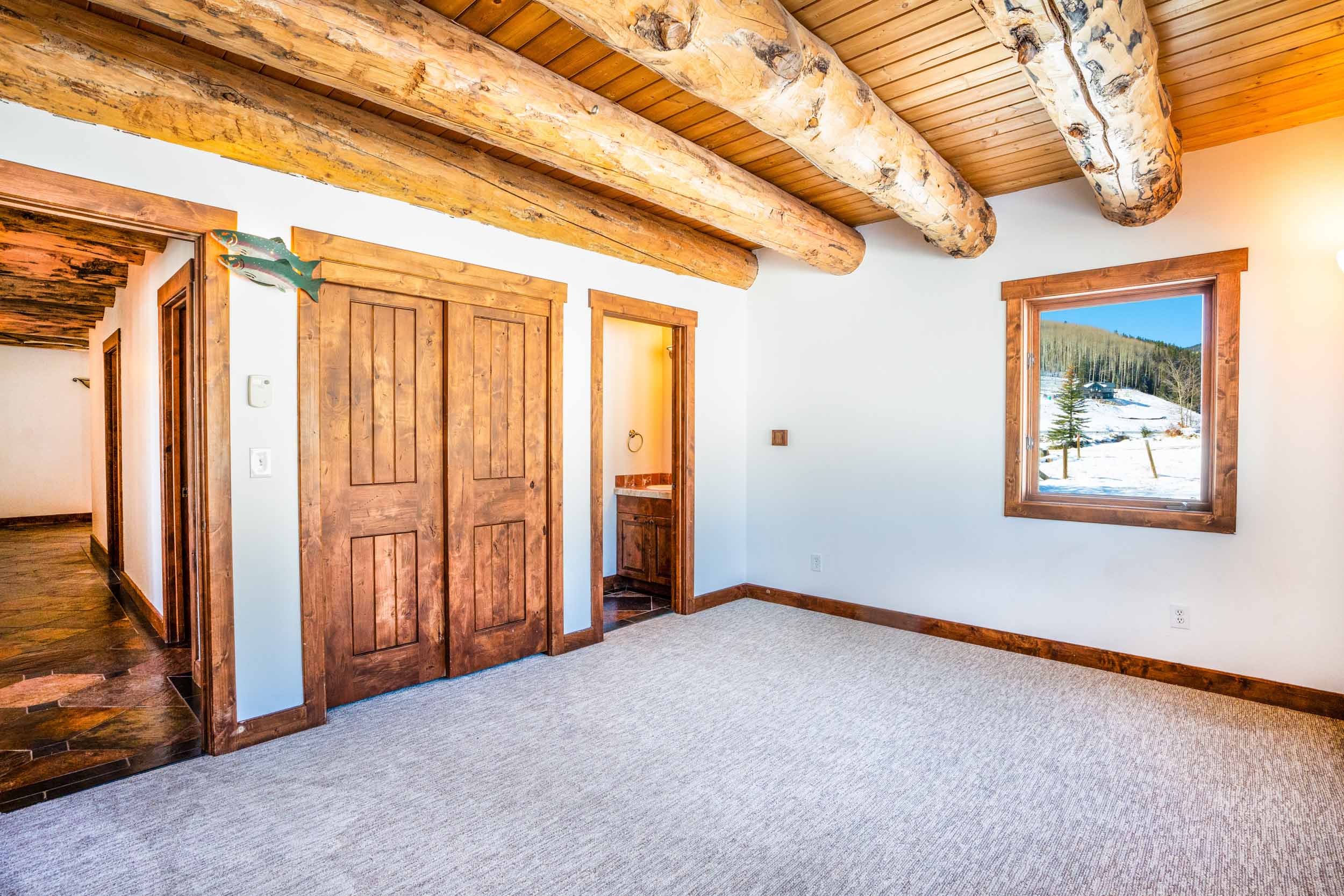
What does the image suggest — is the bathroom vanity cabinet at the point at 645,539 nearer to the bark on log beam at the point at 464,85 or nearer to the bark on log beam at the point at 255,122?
the bark on log beam at the point at 255,122

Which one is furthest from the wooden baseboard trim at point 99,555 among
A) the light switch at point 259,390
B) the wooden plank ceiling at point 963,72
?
the wooden plank ceiling at point 963,72

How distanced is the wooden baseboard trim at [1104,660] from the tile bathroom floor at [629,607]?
41.7 inches

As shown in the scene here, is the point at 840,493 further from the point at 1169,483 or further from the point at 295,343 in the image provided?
the point at 295,343

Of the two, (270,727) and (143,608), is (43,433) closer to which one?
(143,608)

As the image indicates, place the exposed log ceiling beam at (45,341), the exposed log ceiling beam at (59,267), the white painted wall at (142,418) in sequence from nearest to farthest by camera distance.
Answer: the white painted wall at (142,418), the exposed log ceiling beam at (59,267), the exposed log ceiling beam at (45,341)

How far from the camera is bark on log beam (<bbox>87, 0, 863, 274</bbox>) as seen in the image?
74.5 inches

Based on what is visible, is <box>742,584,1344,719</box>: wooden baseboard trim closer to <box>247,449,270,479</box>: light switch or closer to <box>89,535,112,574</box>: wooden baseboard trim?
<box>247,449,270,479</box>: light switch

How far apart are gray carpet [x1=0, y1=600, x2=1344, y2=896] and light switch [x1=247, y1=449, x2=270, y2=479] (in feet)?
3.78

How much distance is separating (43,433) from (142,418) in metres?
7.26

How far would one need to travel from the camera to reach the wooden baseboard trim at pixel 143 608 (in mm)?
4352

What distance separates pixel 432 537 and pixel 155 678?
5.67 feet

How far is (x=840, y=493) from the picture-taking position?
480 centimetres

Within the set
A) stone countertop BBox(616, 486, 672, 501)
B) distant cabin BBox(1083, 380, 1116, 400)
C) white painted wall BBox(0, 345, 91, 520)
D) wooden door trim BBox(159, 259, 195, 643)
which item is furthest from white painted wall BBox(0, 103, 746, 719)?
white painted wall BBox(0, 345, 91, 520)

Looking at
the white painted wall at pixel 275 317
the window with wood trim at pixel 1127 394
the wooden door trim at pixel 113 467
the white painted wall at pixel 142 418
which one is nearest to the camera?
the white painted wall at pixel 275 317
